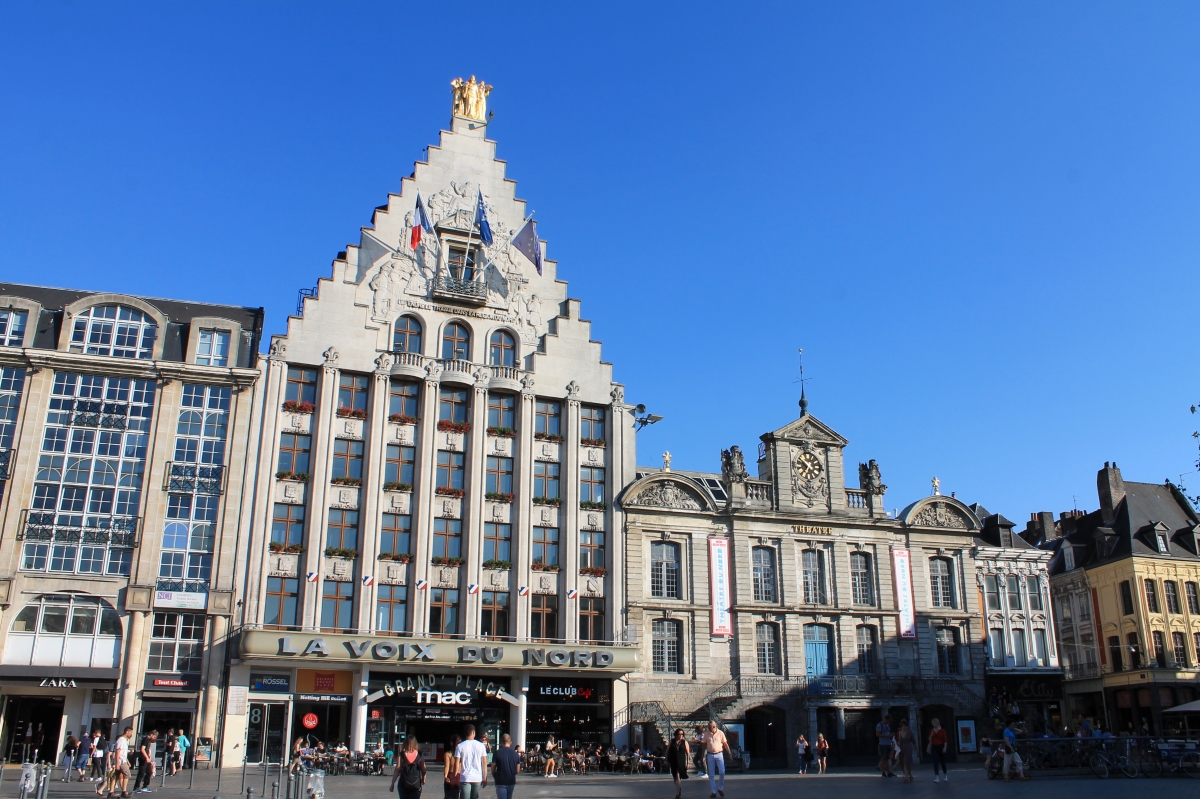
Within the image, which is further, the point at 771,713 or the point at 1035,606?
the point at 1035,606

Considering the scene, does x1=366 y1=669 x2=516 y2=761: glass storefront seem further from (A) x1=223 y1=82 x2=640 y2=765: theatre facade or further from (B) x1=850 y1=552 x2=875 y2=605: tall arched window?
(B) x1=850 y1=552 x2=875 y2=605: tall arched window

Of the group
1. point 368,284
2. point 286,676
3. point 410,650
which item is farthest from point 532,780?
point 368,284

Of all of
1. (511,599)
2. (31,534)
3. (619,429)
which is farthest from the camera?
(619,429)

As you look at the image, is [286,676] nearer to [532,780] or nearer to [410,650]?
[410,650]

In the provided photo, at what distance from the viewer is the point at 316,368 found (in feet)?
147

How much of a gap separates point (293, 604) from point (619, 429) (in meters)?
16.1

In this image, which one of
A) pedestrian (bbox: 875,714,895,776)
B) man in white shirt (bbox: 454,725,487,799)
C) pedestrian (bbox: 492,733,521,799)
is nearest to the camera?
man in white shirt (bbox: 454,725,487,799)

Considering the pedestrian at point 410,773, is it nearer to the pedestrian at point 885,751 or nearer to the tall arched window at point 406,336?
the pedestrian at point 885,751

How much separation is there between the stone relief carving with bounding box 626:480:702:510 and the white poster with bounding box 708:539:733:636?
1.95 metres

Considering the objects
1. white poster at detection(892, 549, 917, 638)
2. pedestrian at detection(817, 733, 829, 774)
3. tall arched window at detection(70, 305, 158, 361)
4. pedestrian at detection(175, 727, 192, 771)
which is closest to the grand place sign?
pedestrian at detection(175, 727, 192, 771)

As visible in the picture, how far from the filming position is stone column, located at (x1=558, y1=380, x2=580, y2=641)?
4497 centimetres

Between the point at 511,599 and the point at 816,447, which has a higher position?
the point at 816,447

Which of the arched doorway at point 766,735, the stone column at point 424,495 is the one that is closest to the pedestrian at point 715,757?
the stone column at point 424,495

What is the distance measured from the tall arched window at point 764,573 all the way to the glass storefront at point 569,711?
8533mm
